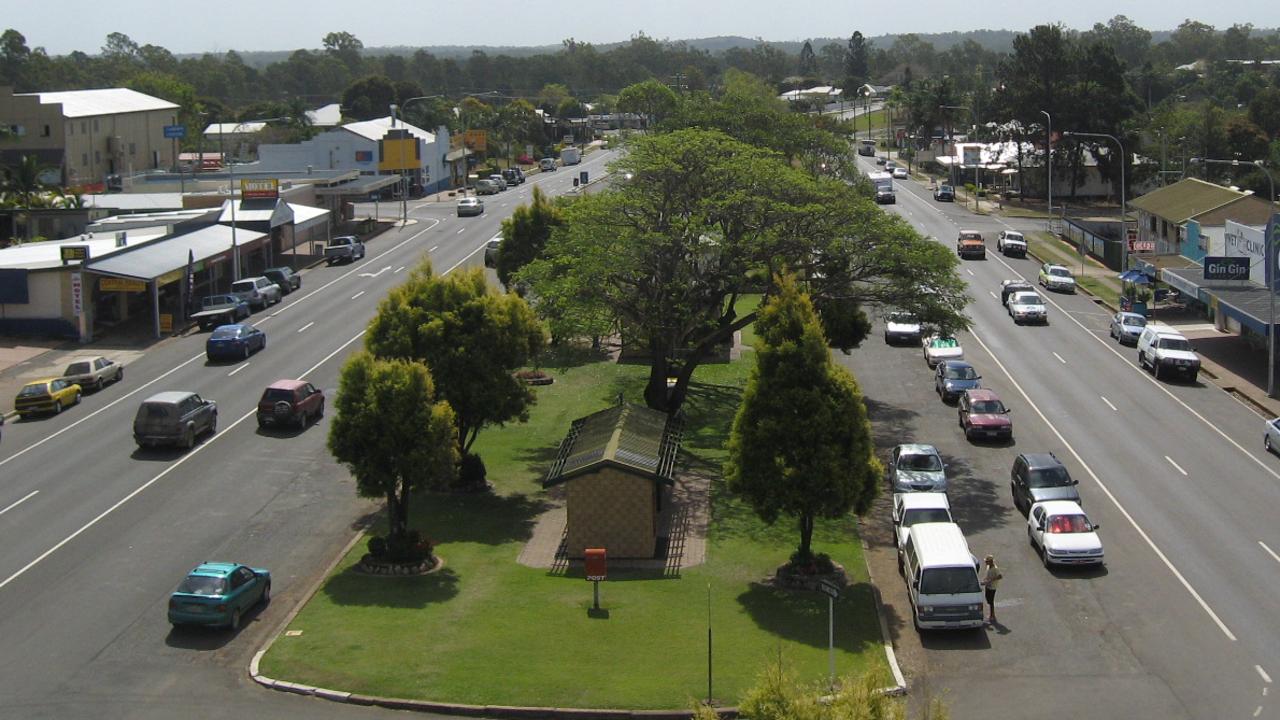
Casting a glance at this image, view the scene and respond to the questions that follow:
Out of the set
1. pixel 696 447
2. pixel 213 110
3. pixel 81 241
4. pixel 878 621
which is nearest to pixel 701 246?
pixel 696 447

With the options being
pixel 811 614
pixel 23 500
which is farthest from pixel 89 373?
pixel 811 614

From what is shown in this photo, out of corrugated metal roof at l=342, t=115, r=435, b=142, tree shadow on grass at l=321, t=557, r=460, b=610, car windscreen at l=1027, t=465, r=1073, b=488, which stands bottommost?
tree shadow on grass at l=321, t=557, r=460, b=610

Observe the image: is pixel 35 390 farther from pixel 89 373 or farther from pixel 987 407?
pixel 987 407

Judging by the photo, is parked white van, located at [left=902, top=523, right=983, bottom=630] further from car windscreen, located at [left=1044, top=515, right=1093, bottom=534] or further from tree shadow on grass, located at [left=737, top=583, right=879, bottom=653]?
car windscreen, located at [left=1044, top=515, right=1093, bottom=534]

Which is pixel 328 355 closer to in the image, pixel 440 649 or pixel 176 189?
pixel 440 649

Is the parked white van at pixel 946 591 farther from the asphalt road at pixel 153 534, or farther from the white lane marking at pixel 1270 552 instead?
the asphalt road at pixel 153 534

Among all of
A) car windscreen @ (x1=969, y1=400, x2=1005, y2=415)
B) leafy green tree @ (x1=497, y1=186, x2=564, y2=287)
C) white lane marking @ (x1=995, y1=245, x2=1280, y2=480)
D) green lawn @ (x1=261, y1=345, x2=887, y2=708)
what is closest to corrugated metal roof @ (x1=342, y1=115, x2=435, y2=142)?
leafy green tree @ (x1=497, y1=186, x2=564, y2=287)

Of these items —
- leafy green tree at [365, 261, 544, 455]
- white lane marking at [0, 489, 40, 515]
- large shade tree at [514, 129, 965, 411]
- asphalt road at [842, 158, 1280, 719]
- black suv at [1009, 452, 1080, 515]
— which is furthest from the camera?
large shade tree at [514, 129, 965, 411]
